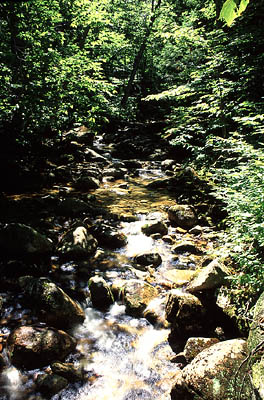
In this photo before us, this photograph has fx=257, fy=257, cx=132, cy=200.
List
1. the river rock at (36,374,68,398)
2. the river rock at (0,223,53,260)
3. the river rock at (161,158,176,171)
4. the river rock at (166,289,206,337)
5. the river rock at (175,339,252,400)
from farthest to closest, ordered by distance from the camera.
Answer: the river rock at (161,158,176,171) < the river rock at (0,223,53,260) < the river rock at (166,289,206,337) < the river rock at (36,374,68,398) < the river rock at (175,339,252,400)

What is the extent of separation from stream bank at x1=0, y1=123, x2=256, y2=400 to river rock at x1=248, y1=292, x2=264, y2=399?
10.0 inches

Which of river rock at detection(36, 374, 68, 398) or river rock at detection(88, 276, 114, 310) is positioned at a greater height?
river rock at detection(88, 276, 114, 310)

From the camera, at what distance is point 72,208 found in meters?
7.31

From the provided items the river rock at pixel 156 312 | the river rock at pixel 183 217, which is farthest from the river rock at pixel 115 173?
the river rock at pixel 156 312

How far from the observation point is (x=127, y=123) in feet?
66.5

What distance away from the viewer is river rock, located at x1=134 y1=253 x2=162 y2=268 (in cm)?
523

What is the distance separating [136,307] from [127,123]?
59.0 feet

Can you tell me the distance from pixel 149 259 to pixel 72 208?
3.06 meters

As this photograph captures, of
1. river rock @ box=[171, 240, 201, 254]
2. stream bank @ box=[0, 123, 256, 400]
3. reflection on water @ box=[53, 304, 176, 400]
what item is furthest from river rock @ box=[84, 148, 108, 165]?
reflection on water @ box=[53, 304, 176, 400]

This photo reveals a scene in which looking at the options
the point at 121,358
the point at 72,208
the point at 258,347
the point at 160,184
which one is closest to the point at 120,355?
the point at 121,358

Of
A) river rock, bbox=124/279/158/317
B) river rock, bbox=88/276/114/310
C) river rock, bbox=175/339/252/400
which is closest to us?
river rock, bbox=175/339/252/400

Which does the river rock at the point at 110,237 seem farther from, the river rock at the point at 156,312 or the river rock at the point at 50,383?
the river rock at the point at 50,383

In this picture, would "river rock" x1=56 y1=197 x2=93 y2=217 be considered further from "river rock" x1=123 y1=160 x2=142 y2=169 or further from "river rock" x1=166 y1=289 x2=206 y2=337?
"river rock" x1=123 y1=160 x2=142 y2=169

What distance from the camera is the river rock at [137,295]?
404 cm
